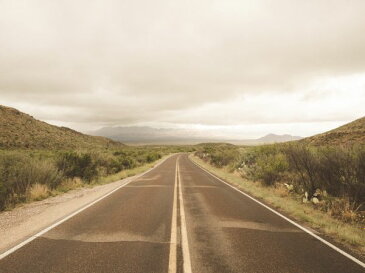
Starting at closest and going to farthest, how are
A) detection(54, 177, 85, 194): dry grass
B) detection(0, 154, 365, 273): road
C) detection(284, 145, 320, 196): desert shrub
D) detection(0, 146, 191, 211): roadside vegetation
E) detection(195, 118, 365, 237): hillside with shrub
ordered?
detection(0, 154, 365, 273): road
detection(195, 118, 365, 237): hillside with shrub
detection(0, 146, 191, 211): roadside vegetation
detection(284, 145, 320, 196): desert shrub
detection(54, 177, 85, 194): dry grass

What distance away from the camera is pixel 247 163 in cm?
2425

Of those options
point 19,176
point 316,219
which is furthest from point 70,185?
point 316,219

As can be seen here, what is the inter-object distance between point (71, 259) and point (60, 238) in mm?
1434

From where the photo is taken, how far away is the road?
16.8 feet

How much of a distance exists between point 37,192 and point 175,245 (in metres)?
8.57

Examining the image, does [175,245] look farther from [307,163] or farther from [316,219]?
[307,163]

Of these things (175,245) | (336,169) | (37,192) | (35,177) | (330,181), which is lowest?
(175,245)

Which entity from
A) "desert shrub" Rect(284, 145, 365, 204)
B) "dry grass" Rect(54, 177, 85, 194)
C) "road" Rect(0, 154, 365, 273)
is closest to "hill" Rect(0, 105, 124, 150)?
"dry grass" Rect(54, 177, 85, 194)

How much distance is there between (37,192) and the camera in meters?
12.4

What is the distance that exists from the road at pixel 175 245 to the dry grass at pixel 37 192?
12.1ft

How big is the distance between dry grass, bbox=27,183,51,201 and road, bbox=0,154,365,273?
12.1 ft

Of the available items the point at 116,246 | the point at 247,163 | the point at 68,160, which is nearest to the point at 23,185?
the point at 68,160

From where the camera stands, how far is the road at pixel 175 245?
16.8 ft

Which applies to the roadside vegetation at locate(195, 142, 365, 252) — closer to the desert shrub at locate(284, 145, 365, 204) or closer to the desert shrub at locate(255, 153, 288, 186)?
the desert shrub at locate(284, 145, 365, 204)
